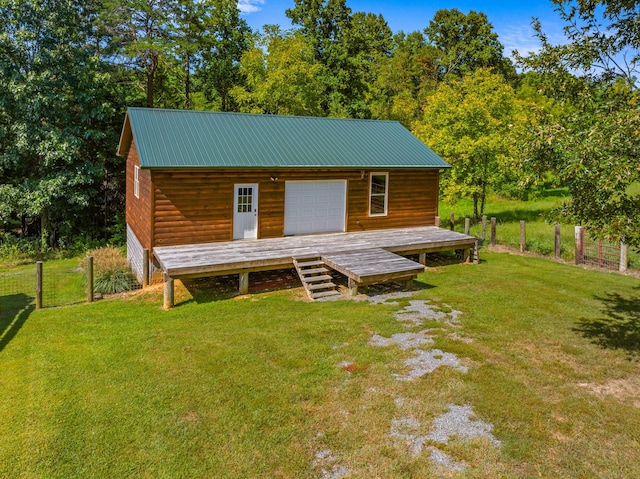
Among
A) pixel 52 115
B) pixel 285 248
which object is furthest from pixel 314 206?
pixel 52 115

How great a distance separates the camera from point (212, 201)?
46.1 ft

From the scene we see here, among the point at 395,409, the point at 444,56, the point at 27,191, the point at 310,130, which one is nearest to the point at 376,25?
the point at 444,56

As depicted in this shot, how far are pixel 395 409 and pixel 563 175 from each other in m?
4.27

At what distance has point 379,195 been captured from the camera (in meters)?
16.9

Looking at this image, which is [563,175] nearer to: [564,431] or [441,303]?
[564,431]

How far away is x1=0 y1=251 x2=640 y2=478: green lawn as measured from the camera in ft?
→ 18.6

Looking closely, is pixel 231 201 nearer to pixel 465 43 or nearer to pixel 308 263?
pixel 308 263

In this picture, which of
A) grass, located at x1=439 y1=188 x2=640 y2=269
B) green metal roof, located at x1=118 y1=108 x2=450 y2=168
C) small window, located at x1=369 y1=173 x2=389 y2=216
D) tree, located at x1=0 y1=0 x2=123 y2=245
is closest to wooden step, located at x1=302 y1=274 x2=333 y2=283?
green metal roof, located at x1=118 y1=108 x2=450 y2=168

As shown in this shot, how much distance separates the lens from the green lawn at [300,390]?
5680 millimetres

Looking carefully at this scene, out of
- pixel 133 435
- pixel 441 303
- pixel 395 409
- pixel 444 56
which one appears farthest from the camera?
pixel 444 56

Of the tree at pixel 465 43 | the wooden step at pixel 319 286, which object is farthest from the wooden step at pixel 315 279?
the tree at pixel 465 43

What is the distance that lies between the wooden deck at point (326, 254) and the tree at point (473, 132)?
23.9 feet

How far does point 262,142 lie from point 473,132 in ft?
38.6

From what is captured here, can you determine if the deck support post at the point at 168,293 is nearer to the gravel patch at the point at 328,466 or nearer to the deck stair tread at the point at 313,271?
the deck stair tread at the point at 313,271
